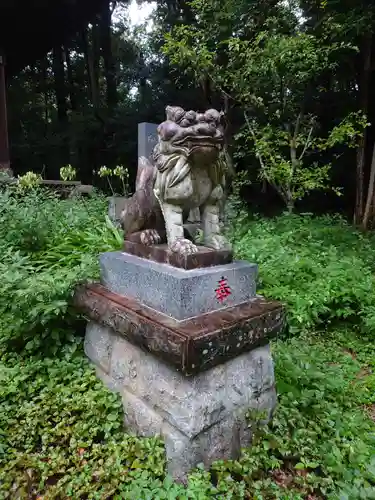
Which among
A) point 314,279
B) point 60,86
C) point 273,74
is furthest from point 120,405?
point 60,86

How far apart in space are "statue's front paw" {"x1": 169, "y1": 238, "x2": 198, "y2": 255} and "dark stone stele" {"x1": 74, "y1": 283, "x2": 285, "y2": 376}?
1.02 feet

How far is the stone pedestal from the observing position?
1500mm

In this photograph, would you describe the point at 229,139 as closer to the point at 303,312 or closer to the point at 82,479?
the point at 303,312

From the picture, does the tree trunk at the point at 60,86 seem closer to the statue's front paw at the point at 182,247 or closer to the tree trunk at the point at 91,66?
the tree trunk at the point at 91,66

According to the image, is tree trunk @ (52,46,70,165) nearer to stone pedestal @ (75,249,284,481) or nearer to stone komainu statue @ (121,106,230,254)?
stone komainu statue @ (121,106,230,254)

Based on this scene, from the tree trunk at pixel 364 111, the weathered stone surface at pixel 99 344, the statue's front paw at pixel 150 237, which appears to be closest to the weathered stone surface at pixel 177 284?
the statue's front paw at pixel 150 237

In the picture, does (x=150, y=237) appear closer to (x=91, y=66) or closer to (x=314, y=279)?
(x=314, y=279)

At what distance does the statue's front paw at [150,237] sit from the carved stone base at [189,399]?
53cm

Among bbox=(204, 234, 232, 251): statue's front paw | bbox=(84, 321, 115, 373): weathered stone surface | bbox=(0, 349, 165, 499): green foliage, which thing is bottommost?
bbox=(0, 349, 165, 499): green foliage

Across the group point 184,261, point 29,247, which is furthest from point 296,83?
point 184,261

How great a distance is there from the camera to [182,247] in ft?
5.44

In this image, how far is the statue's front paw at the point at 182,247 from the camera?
1644 millimetres

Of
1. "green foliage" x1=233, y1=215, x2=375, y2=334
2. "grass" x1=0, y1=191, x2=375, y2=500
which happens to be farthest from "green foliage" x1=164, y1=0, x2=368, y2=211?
"grass" x1=0, y1=191, x2=375, y2=500

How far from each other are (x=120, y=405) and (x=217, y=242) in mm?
1004
